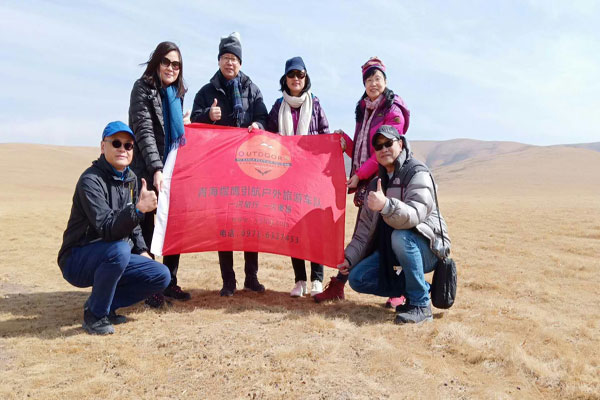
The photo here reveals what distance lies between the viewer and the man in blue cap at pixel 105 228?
13.3ft

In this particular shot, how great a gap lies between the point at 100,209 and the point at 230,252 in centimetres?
173

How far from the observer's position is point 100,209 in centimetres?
406

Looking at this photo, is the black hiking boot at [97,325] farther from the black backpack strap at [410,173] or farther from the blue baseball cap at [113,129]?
the black backpack strap at [410,173]

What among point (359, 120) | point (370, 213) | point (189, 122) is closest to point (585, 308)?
point (370, 213)

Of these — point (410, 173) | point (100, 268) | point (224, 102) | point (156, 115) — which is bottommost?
point (100, 268)

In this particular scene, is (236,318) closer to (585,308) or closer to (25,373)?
(25,373)

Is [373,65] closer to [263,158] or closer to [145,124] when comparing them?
[263,158]

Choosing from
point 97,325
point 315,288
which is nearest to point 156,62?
point 97,325

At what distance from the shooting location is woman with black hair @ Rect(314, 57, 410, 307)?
5.00 metres

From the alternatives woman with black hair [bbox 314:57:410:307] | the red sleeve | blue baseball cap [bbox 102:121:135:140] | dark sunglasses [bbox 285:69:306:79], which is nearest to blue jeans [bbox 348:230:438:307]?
woman with black hair [bbox 314:57:410:307]

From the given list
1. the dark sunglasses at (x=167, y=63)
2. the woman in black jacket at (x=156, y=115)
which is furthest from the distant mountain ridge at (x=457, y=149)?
the dark sunglasses at (x=167, y=63)

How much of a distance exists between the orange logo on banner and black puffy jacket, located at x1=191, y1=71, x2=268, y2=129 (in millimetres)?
299

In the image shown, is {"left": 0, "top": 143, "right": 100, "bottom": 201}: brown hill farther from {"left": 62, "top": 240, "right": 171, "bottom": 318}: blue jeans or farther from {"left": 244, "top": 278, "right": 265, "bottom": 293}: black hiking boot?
{"left": 62, "top": 240, "right": 171, "bottom": 318}: blue jeans

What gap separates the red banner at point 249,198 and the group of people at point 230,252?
0.17 metres
